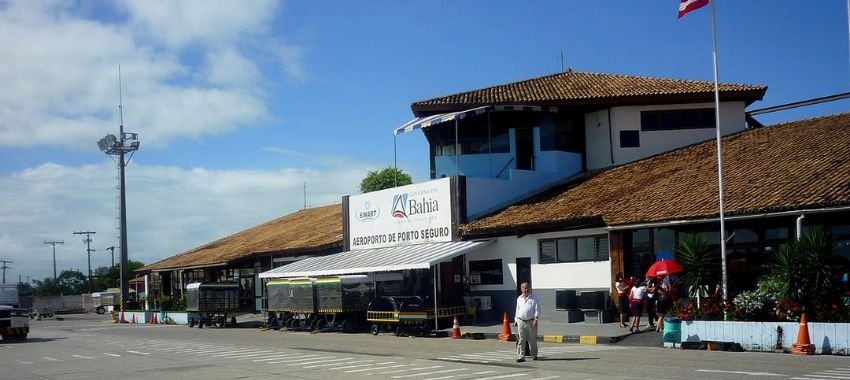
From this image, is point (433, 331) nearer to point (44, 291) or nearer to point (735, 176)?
point (735, 176)

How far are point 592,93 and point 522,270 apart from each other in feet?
29.8

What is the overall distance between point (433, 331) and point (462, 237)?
5.05 metres

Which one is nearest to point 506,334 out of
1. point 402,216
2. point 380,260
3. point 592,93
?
point 380,260

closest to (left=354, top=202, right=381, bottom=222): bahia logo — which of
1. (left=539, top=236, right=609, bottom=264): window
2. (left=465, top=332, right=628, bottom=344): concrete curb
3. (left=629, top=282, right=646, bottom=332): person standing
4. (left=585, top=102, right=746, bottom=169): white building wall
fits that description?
(left=539, top=236, right=609, bottom=264): window

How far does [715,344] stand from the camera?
19.6 metres

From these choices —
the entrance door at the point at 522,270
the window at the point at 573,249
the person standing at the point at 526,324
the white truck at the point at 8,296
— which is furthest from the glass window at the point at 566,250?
the white truck at the point at 8,296

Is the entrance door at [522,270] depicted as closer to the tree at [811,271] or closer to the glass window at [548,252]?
the glass window at [548,252]

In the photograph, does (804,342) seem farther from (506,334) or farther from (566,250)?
(566,250)

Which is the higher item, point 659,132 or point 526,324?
point 659,132

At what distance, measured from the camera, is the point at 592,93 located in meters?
34.9

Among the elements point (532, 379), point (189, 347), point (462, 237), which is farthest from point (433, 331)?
point (532, 379)

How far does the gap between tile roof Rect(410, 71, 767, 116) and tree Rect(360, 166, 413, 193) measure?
23053 mm

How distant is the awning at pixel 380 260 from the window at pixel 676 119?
8846mm

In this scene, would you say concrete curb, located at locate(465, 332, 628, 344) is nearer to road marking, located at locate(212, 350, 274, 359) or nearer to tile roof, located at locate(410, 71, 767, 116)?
road marking, located at locate(212, 350, 274, 359)
